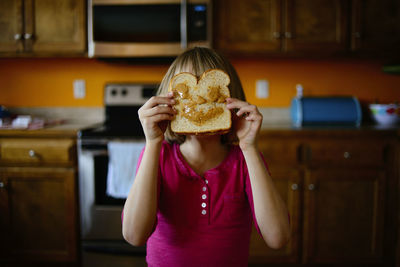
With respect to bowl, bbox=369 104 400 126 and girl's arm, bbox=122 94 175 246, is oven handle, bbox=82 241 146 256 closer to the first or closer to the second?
girl's arm, bbox=122 94 175 246

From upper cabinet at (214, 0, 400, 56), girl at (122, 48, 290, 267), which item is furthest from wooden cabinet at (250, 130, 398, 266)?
girl at (122, 48, 290, 267)

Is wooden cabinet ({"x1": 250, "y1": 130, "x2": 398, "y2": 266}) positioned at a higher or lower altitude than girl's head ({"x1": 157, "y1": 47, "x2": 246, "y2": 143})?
lower

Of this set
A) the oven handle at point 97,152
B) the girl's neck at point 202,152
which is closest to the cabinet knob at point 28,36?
the oven handle at point 97,152

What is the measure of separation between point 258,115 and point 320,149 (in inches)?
52.0

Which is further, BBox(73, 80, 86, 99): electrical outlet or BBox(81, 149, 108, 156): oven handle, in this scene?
BBox(73, 80, 86, 99): electrical outlet

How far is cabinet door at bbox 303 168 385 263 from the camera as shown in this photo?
207cm

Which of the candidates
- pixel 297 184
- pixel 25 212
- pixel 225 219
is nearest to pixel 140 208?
pixel 225 219

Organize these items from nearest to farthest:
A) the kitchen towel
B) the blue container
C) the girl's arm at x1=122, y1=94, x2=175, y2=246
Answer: the girl's arm at x1=122, y1=94, x2=175, y2=246, the kitchen towel, the blue container

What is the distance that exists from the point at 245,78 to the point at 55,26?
156 cm

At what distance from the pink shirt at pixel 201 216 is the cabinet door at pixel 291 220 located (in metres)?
1.14

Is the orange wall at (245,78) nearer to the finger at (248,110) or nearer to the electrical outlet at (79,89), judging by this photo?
the electrical outlet at (79,89)

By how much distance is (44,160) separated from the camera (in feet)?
6.75

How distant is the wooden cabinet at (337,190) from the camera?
80.9 inches

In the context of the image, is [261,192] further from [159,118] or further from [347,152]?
[347,152]
